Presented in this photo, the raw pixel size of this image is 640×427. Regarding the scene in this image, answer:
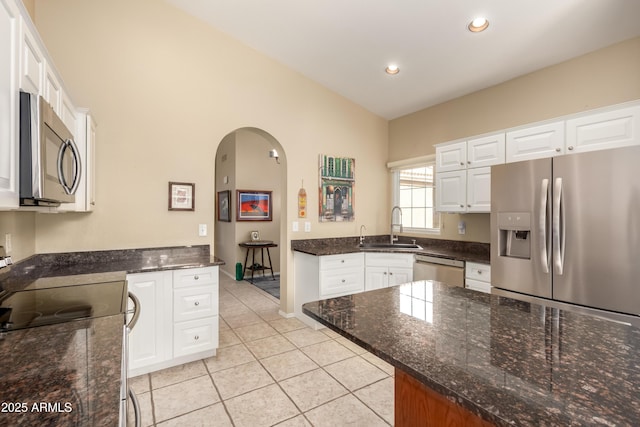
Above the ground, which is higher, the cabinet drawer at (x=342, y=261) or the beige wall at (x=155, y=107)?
the beige wall at (x=155, y=107)

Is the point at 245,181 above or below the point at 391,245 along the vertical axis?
above

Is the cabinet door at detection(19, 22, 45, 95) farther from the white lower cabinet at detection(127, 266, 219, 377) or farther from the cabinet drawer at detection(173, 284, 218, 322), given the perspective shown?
the cabinet drawer at detection(173, 284, 218, 322)

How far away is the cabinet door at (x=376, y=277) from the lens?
11.8ft

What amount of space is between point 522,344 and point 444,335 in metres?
0.22

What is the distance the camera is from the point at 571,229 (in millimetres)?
2059

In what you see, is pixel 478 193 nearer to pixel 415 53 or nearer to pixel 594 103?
pixel 594 103

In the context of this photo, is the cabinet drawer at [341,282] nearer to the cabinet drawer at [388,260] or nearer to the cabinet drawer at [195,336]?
the cabinet drawer at [388,260]

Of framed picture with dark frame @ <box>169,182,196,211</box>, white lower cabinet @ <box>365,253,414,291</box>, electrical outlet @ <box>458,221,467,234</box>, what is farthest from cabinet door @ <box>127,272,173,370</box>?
electrical outlet @ <box>458,221,467,234</box>

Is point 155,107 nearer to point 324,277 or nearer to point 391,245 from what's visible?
point 324,277

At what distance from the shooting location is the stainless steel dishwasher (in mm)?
3000

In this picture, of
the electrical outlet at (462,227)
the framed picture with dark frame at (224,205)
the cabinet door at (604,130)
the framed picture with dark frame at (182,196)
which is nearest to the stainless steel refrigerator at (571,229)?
the cabinet door at (604,130)

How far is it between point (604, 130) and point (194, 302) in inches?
139

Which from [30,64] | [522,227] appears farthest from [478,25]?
[30,64]


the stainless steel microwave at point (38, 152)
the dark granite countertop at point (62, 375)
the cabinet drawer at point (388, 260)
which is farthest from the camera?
the cabinet drawer at point (388, 260)
